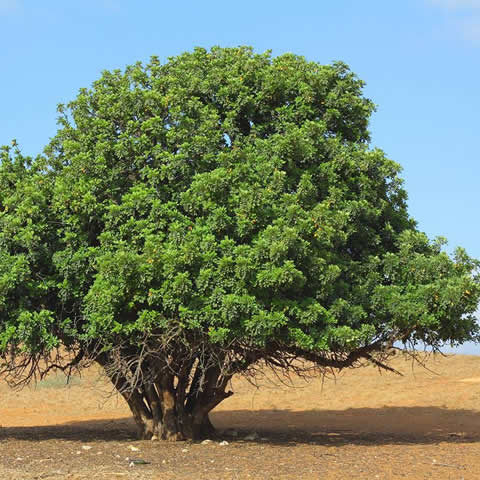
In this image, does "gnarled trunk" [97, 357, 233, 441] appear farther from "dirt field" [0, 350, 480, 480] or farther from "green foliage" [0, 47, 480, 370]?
"green foliage" [0, 47, 480, 370]

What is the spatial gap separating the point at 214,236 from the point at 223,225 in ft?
1.06

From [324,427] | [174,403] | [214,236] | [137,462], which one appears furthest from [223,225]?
[324,427]

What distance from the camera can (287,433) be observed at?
2161 centimetres

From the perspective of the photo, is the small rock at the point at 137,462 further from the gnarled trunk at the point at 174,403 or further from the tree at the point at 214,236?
the gnarled trunk at the point at 174,403

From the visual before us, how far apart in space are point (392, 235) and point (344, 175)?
1861mm

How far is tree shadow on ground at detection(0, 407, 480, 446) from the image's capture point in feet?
65.6

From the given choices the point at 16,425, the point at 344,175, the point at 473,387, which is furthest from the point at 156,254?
the point at 473,387

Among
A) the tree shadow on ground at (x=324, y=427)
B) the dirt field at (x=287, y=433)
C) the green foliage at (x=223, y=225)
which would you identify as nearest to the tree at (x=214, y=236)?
the green foliage at (x=223, y=225)

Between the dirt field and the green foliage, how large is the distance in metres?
2.41

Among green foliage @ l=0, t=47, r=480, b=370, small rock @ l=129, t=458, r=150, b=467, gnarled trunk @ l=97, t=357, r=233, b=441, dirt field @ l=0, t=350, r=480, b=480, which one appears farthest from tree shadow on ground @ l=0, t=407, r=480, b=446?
small rock @ l=129, t=458, r=150, b=467

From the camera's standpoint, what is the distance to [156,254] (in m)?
14.6

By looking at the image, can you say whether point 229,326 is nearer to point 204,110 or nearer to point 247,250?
point 247,250

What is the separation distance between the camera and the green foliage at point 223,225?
48.2 ft

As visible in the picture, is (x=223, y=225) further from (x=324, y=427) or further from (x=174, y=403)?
(x=324, y=427)
